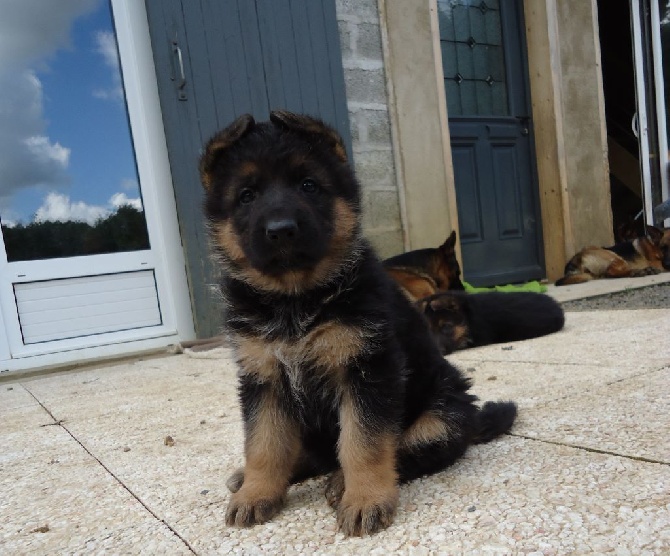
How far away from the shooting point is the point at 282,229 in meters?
1.67

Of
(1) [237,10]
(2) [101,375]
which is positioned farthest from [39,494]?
(1) [237,10]

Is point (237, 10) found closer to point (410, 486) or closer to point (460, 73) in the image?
point (460, 73)

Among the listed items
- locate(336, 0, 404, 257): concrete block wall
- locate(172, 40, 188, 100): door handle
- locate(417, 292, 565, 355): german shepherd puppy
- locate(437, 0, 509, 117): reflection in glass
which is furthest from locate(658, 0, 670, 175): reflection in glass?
locate(172, 40, 188, 100): door handle

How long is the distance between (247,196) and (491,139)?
6.81 m

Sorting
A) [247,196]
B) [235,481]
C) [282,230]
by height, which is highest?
[247,196]

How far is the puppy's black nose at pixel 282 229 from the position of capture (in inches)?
65.5

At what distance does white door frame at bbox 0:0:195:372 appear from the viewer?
5.37m

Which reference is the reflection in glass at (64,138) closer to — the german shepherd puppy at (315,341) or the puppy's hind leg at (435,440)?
the german shepherd puppy at (315,341)

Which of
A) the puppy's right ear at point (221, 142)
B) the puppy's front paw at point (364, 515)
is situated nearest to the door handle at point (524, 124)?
the puppy's right ear at point (221, 142)

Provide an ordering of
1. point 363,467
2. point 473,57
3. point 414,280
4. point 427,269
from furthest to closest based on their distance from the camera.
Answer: point 473,57 < point 427,269 < point 414,280 < point 363,467

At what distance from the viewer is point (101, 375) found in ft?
15.9

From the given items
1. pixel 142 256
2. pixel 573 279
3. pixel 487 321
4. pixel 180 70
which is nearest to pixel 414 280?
pixel 487 321

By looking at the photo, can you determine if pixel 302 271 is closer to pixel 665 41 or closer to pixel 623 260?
pixel 623 260

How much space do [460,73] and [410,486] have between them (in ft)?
23.3
